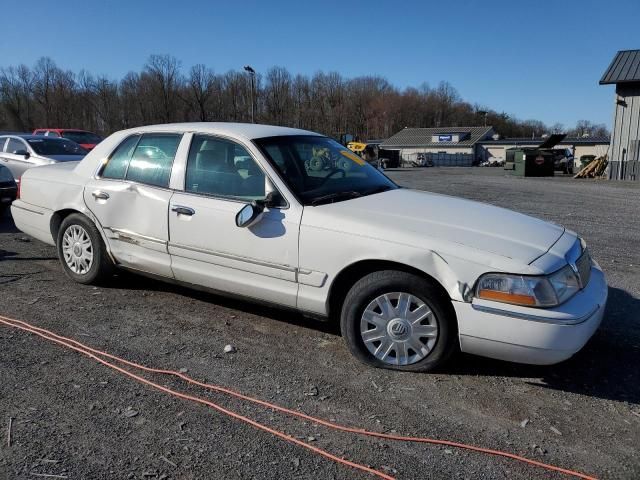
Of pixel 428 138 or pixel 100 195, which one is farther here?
pixel 428 138

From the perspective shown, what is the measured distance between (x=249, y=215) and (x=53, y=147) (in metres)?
10.4

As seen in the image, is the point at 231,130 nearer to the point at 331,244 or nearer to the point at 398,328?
the point at 331,244

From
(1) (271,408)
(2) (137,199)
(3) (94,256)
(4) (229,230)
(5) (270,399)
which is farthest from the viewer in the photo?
(3) (94,256)

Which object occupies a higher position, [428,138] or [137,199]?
[428,138]

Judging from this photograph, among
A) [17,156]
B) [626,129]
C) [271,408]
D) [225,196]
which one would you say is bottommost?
[271,408]

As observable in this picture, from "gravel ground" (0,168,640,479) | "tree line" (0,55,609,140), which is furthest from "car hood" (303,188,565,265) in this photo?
"tree line" (0,55,609,140)

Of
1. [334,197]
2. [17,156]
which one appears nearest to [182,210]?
[334,197]

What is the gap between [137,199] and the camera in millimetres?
4598

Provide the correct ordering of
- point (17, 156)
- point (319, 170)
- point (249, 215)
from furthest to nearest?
point (17, 156)
point (319, 170)
point (249, 215)

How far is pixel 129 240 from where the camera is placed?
4.70 meters

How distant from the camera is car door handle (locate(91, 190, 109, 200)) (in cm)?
482

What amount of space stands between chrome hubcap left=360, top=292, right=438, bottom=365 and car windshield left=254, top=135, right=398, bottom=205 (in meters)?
0.93

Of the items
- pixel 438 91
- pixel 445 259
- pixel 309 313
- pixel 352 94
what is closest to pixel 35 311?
pixel 309 313

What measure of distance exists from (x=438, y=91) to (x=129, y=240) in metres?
135
